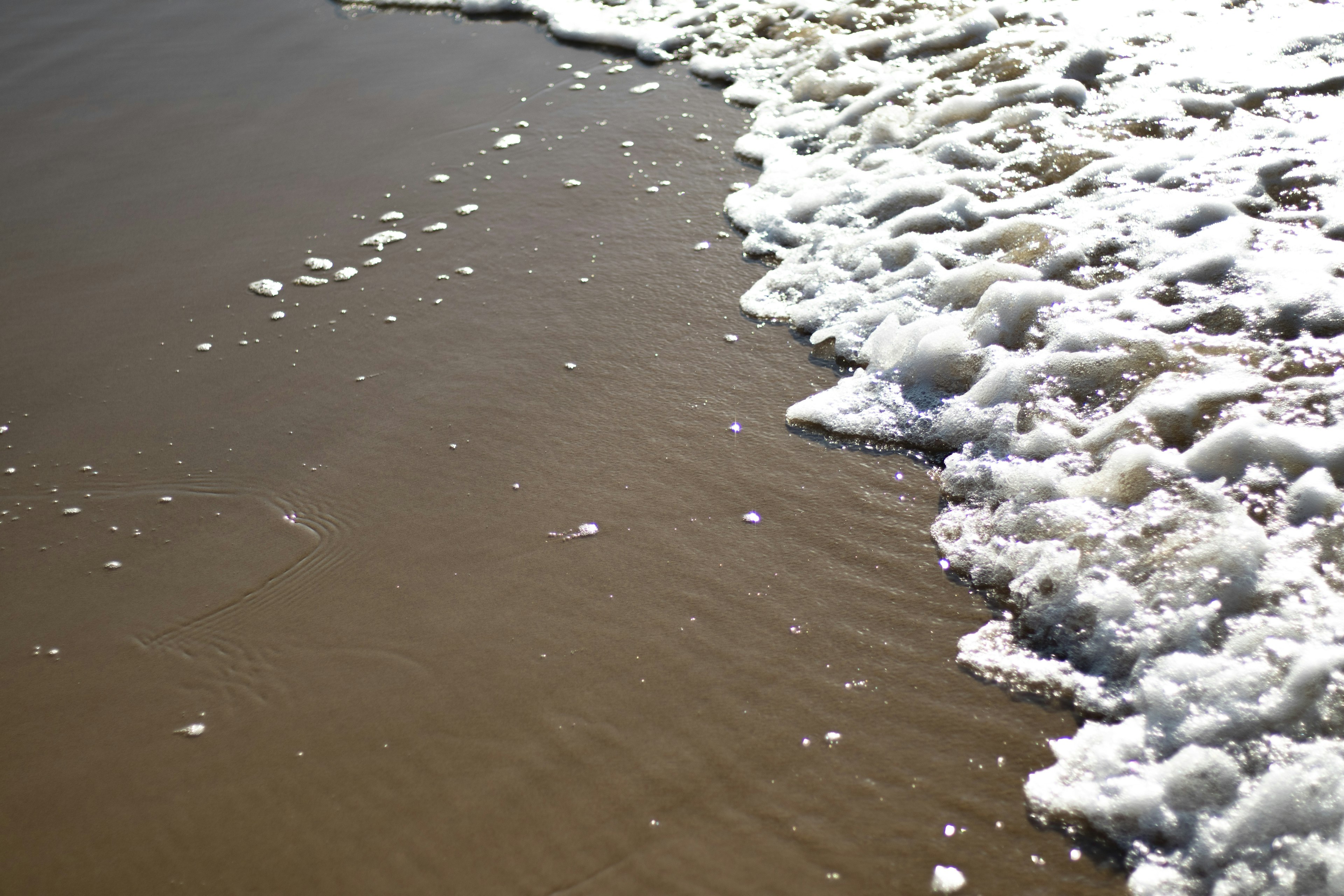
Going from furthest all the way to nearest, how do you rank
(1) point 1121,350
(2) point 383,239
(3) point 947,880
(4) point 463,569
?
(2) point 383,239 < (1) point 1121,350 < (4) point 463,569 < (3) point 947,880

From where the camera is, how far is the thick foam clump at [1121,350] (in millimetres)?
1883

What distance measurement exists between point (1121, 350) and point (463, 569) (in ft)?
6.80

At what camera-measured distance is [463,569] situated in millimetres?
2541

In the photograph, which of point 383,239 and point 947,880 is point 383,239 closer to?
point 383,239

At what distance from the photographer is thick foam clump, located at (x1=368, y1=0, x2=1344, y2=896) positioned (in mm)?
1883

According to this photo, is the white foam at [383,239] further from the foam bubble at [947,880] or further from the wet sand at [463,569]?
the foam bubble at [947,880]

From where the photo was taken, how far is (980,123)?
409 centimetres

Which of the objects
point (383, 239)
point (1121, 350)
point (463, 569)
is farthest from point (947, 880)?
point (383, 239)

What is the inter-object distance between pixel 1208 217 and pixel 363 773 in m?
3.21

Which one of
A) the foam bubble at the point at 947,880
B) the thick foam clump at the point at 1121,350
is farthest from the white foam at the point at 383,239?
the foam bubble at the point at 947,880

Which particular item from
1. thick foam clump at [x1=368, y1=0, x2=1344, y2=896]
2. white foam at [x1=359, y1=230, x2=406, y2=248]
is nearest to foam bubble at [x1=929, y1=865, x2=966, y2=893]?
thick foam clump at [x1=368, y1=0, x2=1344, y2=896]

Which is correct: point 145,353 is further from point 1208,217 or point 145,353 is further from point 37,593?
point 1208,217

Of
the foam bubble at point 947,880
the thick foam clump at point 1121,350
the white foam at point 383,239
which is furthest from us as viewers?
the white foam at point 383,239

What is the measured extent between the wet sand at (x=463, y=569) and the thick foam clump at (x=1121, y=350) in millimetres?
169
